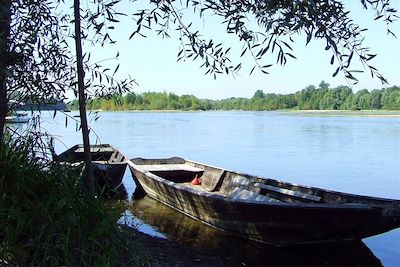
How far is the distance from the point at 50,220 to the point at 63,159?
1.12m

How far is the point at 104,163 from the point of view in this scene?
11.0m

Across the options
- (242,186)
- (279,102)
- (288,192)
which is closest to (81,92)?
(288,192)

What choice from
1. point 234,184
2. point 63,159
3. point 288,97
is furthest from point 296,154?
point 288,97

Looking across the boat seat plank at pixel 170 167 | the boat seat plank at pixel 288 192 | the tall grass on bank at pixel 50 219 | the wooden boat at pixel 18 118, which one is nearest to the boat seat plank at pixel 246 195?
the boat seat plank at pixel 288 192

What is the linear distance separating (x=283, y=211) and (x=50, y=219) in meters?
5.18

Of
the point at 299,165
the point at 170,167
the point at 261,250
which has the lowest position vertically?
the point at 299,165

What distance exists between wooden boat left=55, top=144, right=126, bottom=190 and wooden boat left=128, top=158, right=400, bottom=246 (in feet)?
4.64

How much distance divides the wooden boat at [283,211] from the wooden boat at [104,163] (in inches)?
55.6

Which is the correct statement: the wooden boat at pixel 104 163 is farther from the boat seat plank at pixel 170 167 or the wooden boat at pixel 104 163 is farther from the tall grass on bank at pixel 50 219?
the boat seat plank at pixel 170 167

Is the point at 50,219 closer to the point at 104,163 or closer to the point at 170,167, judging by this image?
the point at 104,163

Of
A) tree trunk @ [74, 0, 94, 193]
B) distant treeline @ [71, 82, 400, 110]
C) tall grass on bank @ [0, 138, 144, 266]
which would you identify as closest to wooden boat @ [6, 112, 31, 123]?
tall grass on bank @ [0, 138, 144, 266]

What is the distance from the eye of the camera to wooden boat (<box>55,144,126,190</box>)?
541cm

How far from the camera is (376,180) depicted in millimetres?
19250

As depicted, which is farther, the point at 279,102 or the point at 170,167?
the point at 279,102
